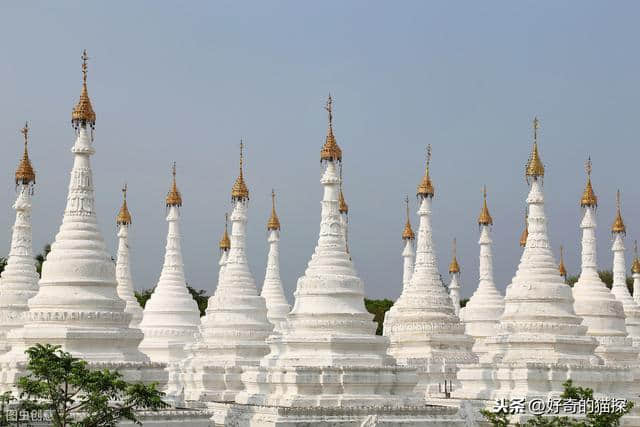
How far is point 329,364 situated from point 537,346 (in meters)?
8.63

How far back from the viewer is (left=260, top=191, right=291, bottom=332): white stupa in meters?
48.8

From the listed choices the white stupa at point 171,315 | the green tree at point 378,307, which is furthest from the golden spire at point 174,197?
the green tree at point 378,307

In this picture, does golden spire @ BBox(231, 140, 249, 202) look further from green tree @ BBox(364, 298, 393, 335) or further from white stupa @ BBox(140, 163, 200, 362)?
green tree @ BBox(364, 298, 393, 335)

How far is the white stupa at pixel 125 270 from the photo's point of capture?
49.6m

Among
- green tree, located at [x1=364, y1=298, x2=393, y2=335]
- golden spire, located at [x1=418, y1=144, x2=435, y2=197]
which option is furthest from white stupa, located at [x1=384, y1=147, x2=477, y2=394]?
green tree, located at [x1=364, y1=298, x2=393, y2=335]

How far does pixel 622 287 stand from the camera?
53.0 meters

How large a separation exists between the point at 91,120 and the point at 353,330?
9453mm

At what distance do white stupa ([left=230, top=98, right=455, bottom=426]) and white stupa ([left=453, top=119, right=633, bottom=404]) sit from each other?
16.5 feet

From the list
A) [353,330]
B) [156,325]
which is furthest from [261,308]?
[353,330]

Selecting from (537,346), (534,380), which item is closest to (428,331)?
(537,346)

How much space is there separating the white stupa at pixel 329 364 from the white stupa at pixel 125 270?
13.2 meters

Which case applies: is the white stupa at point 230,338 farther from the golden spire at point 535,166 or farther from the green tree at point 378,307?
the green tree at point 378,307

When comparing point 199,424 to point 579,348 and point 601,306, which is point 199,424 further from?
point 601,306

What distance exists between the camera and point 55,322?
108 ft
